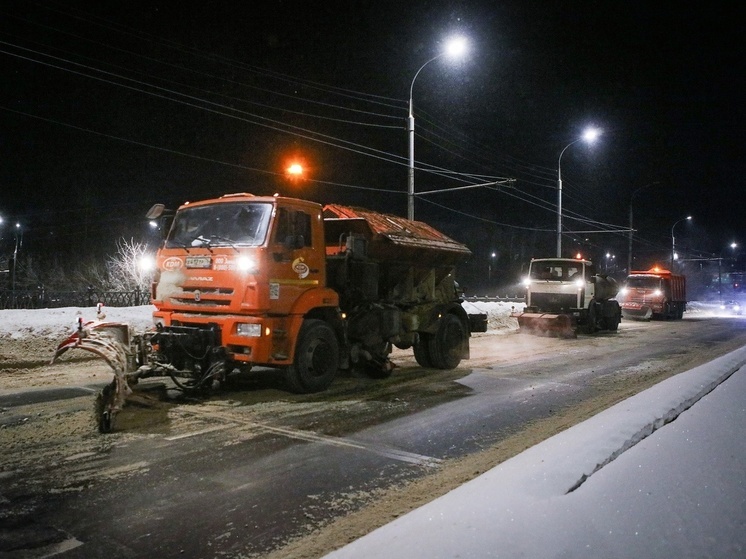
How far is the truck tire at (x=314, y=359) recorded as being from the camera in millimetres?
8453

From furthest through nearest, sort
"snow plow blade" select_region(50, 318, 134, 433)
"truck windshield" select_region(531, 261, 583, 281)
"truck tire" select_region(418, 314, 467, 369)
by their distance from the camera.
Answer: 1. "truck windshield" select_region(531, 261, 583, 281)
2. "truck tire" select_region(418, 314, 467, 369)
3. "snow plow blade" select_region(50, 318, 134, 433)

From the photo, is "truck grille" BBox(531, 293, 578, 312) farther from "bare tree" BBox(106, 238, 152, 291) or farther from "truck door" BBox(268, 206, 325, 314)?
"bare tree" BBox(106, 238, 152, 291)

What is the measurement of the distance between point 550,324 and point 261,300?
1410 centimetres

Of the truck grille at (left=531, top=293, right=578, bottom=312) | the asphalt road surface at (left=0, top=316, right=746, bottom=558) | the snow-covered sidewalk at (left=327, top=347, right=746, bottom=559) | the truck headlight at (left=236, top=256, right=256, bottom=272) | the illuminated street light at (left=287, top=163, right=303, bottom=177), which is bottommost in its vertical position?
the asphalt road surface at (left=0, top=316, right=746, bottom=558)

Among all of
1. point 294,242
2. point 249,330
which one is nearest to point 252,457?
point 249,330

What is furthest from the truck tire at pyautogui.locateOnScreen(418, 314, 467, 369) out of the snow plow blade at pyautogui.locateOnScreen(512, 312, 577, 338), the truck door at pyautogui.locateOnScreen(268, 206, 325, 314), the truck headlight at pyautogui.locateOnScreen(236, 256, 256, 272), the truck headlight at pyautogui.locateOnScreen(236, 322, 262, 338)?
the snow plow blade at pyautogui.locateOnScreen(512, 312, 577, 338)

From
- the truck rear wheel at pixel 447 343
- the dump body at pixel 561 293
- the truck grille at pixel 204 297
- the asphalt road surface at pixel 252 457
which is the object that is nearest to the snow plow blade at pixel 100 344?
the asphalt road surface at pixel 252 457

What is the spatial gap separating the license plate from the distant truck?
29.9 m

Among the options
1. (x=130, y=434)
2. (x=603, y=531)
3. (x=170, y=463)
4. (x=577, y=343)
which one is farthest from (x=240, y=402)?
(x=577, y=343)

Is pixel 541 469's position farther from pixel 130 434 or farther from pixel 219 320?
pixel 219 320

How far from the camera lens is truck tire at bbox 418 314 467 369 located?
462 inches

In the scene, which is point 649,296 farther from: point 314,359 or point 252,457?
point 252,457

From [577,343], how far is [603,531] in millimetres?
15685

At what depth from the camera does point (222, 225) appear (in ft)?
27.6
